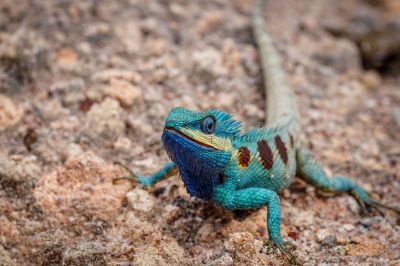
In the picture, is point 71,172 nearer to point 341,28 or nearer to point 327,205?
point 327,205

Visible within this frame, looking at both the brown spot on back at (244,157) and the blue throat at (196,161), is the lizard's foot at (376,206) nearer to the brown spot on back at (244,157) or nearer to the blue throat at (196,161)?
the brown spot on back at (244,157)

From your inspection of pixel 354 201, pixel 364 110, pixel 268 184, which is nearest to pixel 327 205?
pixel 354 201

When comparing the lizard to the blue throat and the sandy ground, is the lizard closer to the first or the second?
the blue throat

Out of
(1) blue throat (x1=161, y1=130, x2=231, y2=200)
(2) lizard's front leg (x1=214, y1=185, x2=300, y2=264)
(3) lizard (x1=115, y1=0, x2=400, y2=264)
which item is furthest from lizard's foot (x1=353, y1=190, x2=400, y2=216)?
(1) blue throat (x1=161, y1=130, x2=231, y2=200)

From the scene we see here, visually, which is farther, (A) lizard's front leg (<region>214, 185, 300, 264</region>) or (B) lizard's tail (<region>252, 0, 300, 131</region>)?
(B) lizard's tail (<region>252, 0, 300, 131</region>)

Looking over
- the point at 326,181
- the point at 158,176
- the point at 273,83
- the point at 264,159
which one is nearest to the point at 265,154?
the point at 264,159

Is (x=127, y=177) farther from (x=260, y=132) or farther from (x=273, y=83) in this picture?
(x=273, y=83)
